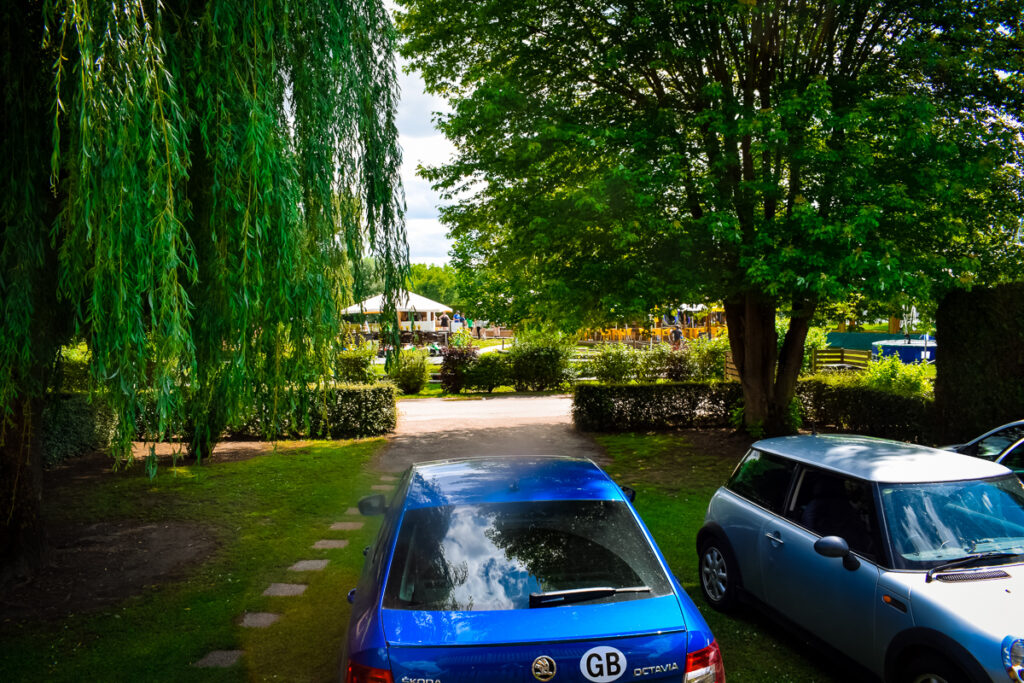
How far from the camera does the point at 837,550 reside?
4211 millimetres

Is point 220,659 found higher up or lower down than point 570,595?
lower down

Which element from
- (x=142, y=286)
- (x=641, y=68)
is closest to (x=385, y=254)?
(x=142, y=286)

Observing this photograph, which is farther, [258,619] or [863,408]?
[863,408]

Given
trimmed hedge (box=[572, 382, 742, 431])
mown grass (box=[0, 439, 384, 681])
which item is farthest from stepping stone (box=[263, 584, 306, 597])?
trimmed hedge (box=[572, 382, 742, 431])

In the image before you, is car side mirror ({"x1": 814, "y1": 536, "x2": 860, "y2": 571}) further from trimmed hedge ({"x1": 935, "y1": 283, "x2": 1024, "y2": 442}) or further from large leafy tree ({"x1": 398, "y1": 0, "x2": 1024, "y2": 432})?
trimmed hedge ({"x1": 935, "y1": 283, "x2": 1024, "y2": 442})

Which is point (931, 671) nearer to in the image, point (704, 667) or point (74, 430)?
point (704, 667)

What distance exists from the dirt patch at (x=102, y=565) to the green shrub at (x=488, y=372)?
49.2 ft

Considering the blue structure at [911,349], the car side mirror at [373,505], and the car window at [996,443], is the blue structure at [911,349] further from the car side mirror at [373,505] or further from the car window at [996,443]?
the car side mirror at [373,505]

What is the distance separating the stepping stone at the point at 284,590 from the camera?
650cm

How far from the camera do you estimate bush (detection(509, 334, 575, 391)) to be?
23.5 m

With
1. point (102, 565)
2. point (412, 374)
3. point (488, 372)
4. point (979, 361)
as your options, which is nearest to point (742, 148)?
point (979, 361)

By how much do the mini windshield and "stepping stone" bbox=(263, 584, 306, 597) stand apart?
5.23 meters

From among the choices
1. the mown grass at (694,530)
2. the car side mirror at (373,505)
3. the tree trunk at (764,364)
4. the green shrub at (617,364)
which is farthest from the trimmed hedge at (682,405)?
Result: the car side mirror at (373,505)

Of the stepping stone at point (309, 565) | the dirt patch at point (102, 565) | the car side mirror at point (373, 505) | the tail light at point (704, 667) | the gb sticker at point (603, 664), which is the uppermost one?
the car side mirror at point (373, 505)
